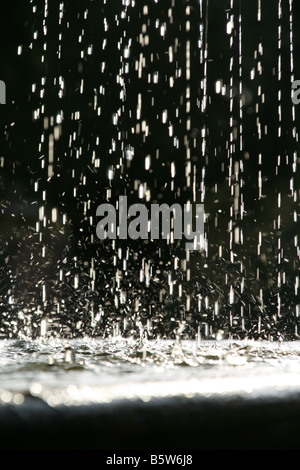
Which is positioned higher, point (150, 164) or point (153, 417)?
point (150, 164)

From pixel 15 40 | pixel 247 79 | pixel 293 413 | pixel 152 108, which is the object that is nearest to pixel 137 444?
pixel 293 413

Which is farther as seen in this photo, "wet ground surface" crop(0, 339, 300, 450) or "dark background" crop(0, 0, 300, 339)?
"dark background" crop(0, 0, 300, 339)

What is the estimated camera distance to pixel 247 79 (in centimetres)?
500

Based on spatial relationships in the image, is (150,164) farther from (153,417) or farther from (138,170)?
(153,417)

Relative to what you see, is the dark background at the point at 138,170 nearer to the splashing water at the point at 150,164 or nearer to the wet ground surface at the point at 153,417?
the splashing water at the point at 150,164

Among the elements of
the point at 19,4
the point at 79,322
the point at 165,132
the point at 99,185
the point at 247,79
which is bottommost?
the point at 79,322

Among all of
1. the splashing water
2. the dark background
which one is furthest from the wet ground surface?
the dark background

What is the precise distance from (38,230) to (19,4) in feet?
6.40

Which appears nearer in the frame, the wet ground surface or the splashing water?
the wet ground surface

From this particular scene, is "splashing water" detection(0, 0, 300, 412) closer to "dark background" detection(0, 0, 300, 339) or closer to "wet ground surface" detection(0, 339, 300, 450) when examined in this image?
"dark background" detection(0, 0, 300, 339)

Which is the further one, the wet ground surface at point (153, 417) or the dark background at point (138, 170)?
the dark background at point (138, 170)

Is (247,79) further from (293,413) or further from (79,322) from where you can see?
(293,413)

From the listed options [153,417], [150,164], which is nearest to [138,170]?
[150,164]

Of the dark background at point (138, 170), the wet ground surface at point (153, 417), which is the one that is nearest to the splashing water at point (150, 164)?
the dark background at point (138, 170)
